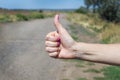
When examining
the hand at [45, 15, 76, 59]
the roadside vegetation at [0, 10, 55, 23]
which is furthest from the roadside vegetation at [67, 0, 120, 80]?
the hand at [45, 15, 76, 59]

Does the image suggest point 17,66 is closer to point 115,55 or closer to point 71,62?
point 71,62

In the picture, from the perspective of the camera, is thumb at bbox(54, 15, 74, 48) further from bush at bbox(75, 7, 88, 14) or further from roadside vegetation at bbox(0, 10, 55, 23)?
bush at bbox(75, 7, 88, 14)

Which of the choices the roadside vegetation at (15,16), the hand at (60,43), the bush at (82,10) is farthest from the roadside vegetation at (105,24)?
the hand at (60,43)

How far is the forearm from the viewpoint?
3396mm

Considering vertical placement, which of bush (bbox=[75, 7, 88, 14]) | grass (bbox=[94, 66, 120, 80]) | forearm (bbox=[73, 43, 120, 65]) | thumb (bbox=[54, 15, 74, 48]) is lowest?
grass (bbox=[94, 66, 120, 80])

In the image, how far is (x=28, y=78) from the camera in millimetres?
12125

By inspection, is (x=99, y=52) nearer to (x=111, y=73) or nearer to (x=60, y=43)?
(x=60, y=43)

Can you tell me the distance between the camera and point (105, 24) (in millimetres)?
44719

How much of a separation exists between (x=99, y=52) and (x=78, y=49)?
17 centimetres

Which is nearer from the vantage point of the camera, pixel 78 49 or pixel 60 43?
pixel 78 49

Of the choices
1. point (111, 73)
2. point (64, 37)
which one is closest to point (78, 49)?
point (64, 37)

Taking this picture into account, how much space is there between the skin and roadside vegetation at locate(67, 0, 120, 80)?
27.8ft

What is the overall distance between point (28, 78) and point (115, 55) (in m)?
8.86

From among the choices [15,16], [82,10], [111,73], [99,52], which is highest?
[82,10]
